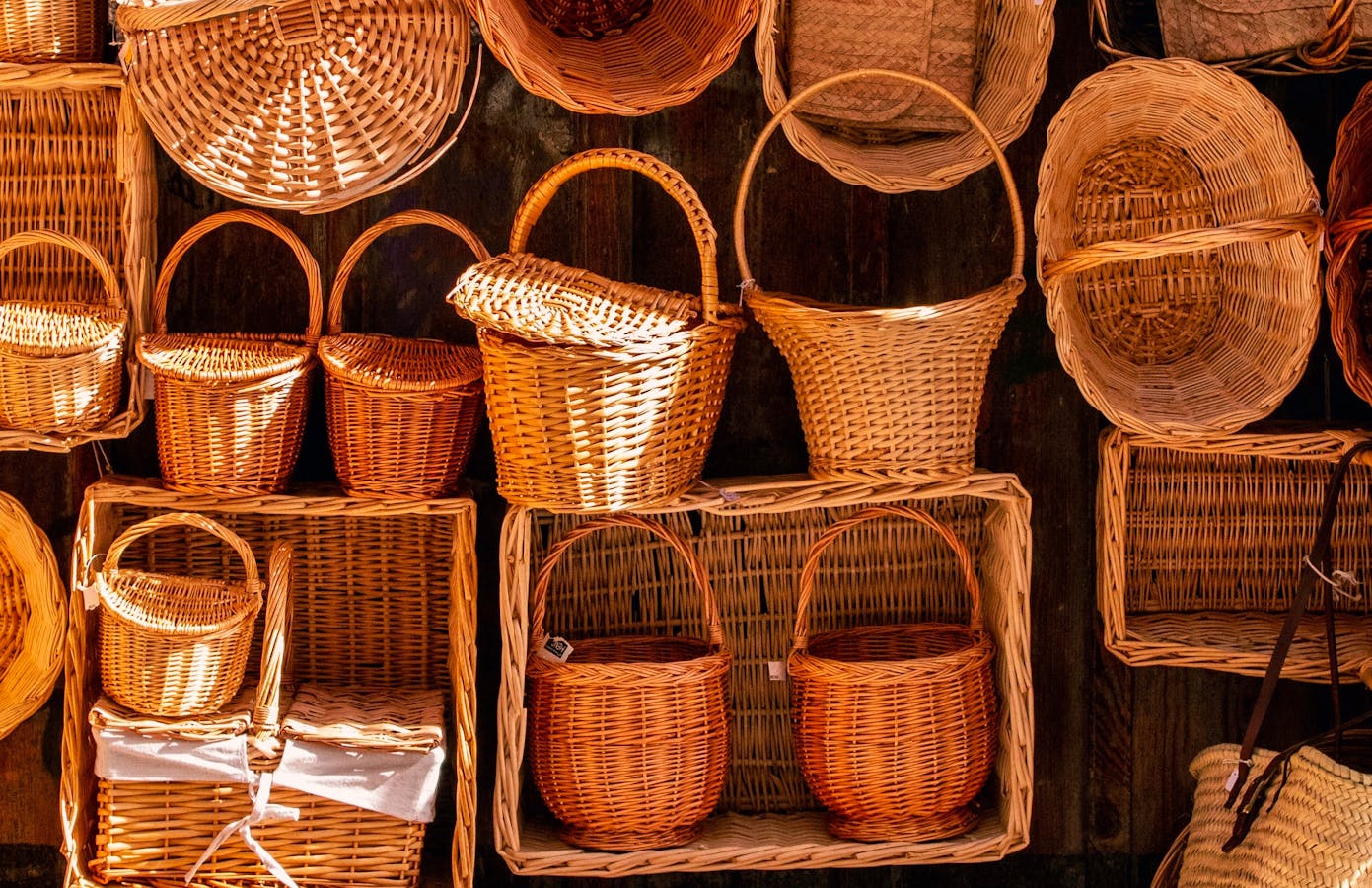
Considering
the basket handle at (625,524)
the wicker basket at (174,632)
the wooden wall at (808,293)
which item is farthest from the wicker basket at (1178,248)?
the wicker basket at (174,632)

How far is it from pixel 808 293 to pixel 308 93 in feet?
3.22

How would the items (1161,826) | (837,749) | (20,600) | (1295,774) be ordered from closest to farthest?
(1295,774)
(837,749)
(20,600)
(1161,826)

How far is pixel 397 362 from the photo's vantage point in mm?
2291

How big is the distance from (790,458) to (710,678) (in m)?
0.50

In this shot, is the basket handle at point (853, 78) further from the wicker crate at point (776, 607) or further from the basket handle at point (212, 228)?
the basket handle at point (212, 228)

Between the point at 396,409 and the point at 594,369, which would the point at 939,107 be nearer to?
the point at 594,369

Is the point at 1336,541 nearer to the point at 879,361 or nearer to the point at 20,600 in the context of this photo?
the point at 879,361

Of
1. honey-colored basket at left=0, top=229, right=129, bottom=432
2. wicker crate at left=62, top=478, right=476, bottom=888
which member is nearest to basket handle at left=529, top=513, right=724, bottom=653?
wicker crate at left=62, top=478, right=476, bottom=888

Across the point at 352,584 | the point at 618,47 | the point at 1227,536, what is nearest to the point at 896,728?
the point at 1227,536

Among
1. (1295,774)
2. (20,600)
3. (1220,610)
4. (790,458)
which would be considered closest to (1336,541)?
(1220,610)

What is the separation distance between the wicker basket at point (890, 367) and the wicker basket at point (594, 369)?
0.12 meters

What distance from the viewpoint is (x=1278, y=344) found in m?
2.38

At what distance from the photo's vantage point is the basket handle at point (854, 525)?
2373 millimetres

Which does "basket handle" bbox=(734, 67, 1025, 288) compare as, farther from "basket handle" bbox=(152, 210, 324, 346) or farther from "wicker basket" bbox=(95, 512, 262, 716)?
"wicker basket" bbox=(95, 512, 262, 716)
